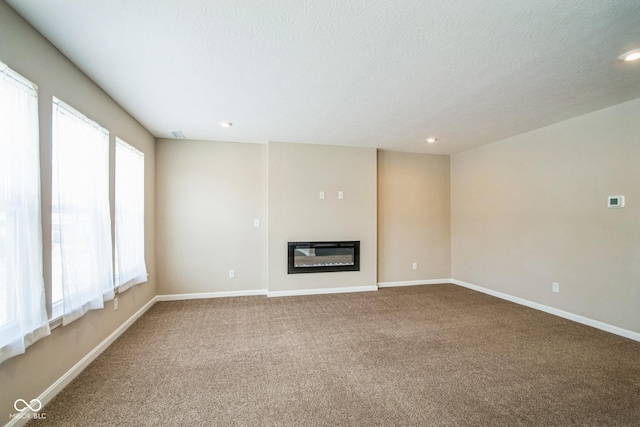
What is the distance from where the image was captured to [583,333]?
301 cm

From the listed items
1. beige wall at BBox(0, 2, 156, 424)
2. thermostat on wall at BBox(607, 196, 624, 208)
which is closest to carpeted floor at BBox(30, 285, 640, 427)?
beige wall at BBox(0, 2, 156, 424)

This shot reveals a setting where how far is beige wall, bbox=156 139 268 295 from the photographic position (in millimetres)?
4312

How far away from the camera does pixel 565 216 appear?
3521 mm

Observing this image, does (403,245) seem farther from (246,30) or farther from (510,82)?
(246,30)

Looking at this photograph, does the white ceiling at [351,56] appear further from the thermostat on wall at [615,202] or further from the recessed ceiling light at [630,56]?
the thermostat on wall at [615,202]

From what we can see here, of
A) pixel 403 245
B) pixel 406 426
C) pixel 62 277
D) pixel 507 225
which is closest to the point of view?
pixel 406 426

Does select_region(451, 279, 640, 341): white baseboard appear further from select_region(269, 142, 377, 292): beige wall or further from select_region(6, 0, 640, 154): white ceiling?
select_region(6, 0, 640, 154): white ceiling

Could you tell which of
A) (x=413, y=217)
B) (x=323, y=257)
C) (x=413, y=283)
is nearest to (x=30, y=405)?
(x=323, y=257)

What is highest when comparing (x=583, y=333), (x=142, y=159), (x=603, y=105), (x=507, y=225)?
(x=603, y=105)

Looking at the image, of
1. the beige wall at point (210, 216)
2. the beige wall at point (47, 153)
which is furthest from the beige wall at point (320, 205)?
the beige wall at point (47, 153)

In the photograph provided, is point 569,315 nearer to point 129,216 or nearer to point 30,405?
point 30,405

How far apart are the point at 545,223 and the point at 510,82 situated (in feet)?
7.62

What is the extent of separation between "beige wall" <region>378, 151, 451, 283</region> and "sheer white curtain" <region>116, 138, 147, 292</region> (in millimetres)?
3797

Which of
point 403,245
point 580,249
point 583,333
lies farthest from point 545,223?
point 403,245
